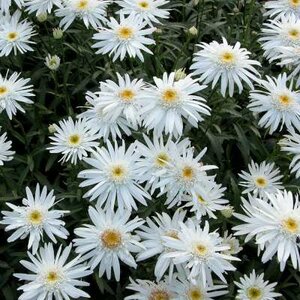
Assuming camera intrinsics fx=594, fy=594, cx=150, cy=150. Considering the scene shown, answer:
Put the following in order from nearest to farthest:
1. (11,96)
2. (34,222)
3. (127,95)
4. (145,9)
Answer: (34,222) → (127,95) → (11,96) → (145,9)

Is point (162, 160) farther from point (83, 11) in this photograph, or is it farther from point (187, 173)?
point (83, 11)

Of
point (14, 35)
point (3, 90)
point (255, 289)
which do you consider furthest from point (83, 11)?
point (255, 289)

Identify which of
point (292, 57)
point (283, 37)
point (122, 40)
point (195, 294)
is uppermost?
point (283, 37)

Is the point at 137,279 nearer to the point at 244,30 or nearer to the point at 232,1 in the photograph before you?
the point at 244,30

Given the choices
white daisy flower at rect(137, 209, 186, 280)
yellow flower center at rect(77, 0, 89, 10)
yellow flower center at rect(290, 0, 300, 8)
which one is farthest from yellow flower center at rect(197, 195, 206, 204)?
yellow flower center at rect(290, 0, 300, 8)

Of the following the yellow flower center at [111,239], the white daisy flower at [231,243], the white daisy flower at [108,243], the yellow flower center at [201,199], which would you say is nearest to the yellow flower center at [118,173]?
the white daisy flower at [108,243]

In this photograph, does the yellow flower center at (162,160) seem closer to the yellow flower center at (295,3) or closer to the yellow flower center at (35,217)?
the yellow flower center at (35,217)

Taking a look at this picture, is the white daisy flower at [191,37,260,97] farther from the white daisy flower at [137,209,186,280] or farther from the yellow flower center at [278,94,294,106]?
the white daisy flower at [137,209,186,280]
